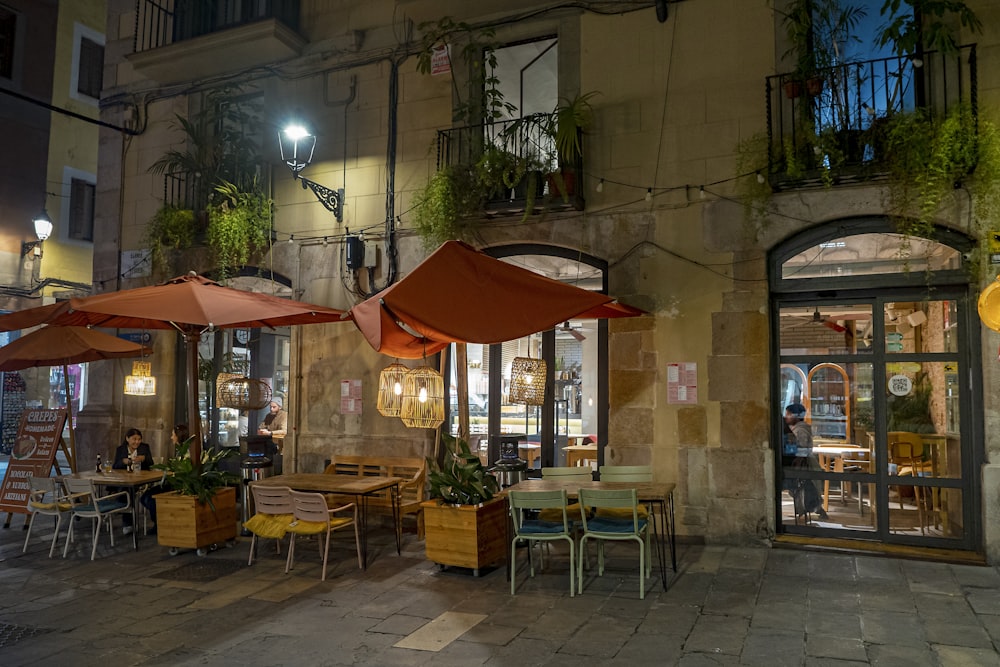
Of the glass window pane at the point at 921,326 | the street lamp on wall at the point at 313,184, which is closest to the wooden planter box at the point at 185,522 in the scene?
the street lamp on wall at the point at 313,184

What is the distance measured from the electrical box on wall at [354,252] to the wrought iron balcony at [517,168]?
1.46 meters

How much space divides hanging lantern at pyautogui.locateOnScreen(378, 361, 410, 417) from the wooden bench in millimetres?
1026

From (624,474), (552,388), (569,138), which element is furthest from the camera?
(552,388)

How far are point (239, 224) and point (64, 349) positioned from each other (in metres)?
2.67

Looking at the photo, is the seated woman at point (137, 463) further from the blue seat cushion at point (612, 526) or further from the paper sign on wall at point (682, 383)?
the paper sign on wall at point (682, 383)

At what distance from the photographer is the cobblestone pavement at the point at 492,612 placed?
4.75 meters

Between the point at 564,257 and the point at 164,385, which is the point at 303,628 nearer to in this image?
the point at 564,257

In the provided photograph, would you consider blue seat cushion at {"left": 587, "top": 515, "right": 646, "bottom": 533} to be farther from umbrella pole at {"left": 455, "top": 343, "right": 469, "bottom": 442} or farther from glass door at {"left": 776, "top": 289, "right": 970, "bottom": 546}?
glass door at {"left": 776, "top": 289, "right": 970, "bottom": 546}

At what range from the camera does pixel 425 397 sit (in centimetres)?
766

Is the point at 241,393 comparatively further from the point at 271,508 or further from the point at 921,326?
the point at 921,326

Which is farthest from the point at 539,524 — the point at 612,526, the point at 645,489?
the point at 645,489

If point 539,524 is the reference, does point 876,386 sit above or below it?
above

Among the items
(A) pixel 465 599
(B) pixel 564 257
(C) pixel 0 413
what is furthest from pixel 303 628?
(C) pixel 0 413

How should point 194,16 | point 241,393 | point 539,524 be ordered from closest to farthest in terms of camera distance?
point 539,524, point 241,393, point 194,16
